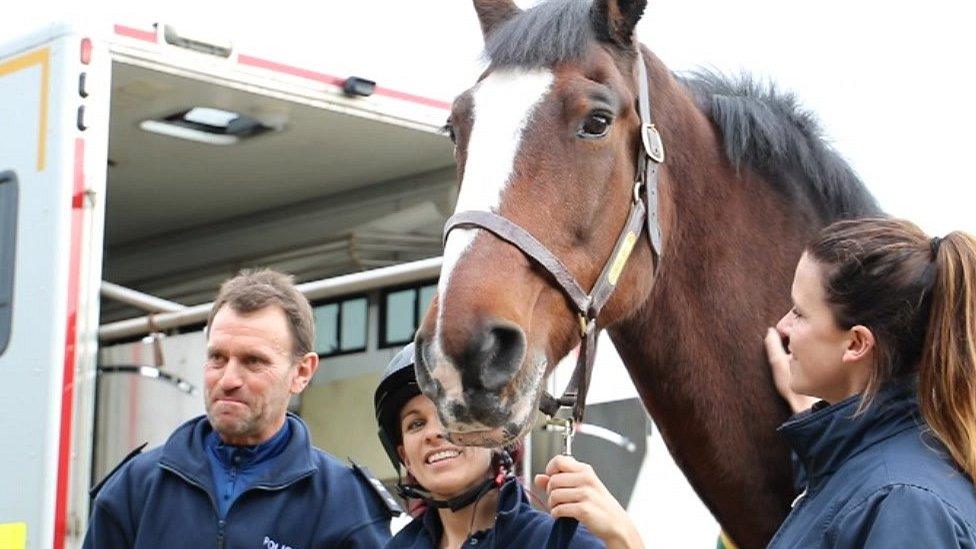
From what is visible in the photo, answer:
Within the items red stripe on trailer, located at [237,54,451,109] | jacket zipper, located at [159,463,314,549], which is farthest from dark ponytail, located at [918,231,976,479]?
red stripe on trailer, located at [237,54,451,109]

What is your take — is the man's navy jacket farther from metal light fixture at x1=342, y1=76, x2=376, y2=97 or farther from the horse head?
metal light fixture at x1=342, y1=76, x2=376, y2=97

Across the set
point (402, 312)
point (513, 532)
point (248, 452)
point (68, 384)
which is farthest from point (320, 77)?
point (513, 532)

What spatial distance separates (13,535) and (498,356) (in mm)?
3120

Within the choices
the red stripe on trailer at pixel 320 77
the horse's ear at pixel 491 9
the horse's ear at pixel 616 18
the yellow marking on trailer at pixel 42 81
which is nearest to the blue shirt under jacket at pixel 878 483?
the horse's ear at pixel 616 18

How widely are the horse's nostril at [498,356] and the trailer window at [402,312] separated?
341cm

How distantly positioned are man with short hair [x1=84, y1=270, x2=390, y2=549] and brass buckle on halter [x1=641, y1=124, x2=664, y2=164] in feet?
3.53

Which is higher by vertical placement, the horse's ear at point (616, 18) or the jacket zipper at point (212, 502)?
the horse's ear at point (616, 18)

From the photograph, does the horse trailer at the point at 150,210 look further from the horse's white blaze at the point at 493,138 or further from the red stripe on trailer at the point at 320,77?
the horse's white blaze at the point at 493,138

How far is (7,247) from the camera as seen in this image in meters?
6.10

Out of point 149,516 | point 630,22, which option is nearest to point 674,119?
point 630,22

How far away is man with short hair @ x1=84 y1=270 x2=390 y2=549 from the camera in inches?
159

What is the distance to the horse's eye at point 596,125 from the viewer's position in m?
3.73

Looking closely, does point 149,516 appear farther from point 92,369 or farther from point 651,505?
point 651,505

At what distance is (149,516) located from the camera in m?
4.06
